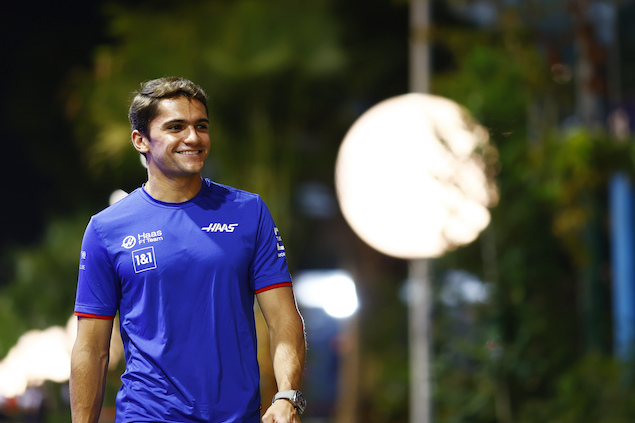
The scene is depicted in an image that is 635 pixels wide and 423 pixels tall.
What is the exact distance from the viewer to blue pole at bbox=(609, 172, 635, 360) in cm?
1012

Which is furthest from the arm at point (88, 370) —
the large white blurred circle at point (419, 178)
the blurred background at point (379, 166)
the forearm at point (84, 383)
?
the large white blurred circle at point (419, 178)

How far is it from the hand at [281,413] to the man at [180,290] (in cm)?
1

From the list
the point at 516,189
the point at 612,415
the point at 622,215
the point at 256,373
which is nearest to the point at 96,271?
the point at 256,373

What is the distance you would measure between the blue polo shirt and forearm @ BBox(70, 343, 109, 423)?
11cm

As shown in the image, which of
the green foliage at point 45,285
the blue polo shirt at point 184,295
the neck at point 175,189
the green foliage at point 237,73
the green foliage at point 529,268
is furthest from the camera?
the green foliage at point 45,285

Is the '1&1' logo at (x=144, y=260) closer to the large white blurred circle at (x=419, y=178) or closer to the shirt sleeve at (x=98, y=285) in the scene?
the shirt sleeve at (x=98, y=285)

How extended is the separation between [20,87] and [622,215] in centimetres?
1171

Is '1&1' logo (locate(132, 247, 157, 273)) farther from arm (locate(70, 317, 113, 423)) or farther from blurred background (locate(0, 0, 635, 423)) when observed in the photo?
blurred background (locate(0, 0, 635, 423))

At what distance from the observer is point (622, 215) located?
33.9 feet

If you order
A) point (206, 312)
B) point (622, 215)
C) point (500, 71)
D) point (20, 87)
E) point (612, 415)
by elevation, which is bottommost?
point (612, 415)

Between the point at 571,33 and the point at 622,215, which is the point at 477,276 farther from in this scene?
the point at 571,33

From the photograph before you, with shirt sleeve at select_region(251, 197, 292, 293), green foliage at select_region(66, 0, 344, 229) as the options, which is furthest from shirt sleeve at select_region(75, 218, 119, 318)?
green foliage at select_region(66, 0, 344, 229)

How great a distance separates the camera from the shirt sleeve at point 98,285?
3359 millimetres

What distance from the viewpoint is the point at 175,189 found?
11.4ft
